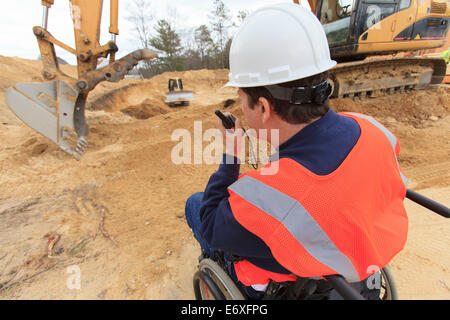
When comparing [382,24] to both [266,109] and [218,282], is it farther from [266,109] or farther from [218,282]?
[218,282]

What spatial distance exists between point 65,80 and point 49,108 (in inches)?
25.4

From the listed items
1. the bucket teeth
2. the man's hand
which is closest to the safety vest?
the man's hand

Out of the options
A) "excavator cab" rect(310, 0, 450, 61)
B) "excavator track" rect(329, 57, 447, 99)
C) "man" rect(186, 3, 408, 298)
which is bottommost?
"man" rect(186, 3, 408, 298)

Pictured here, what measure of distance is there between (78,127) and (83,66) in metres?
1.41

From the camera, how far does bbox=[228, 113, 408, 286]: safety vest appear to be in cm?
77

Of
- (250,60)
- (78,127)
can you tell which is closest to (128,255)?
(250,60)

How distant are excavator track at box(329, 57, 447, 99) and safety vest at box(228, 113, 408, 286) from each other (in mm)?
5581

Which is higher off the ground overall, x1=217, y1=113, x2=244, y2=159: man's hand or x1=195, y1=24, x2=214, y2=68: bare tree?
x1=195, y1=24, x2=214, y2=68: bare tree

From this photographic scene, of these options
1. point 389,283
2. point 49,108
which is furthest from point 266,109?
point 49,108

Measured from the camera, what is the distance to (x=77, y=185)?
12.2 ft

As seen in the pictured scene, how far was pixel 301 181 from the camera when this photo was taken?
780mm

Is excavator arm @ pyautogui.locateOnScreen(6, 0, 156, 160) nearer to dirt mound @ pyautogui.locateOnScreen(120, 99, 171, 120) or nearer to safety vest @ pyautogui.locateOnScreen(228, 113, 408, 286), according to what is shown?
dirt mound @ pyautogui.locateOnScreen(120, 99, 171, 120)
